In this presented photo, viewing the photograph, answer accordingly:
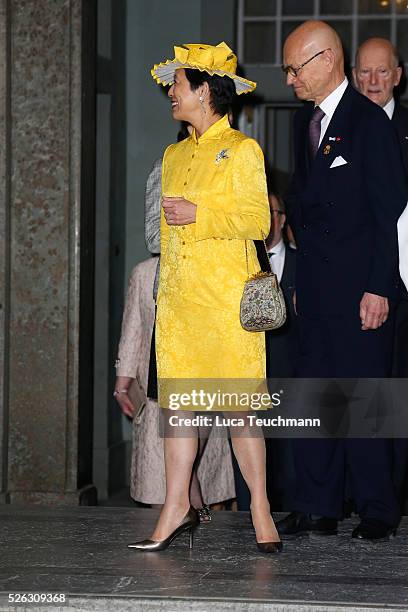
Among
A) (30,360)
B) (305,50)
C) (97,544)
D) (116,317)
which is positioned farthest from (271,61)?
(97,544)

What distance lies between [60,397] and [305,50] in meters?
2.32

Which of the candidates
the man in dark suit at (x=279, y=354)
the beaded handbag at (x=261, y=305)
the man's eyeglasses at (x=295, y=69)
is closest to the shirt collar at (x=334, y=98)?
the man's eyeglasses at (x=295, y=69)

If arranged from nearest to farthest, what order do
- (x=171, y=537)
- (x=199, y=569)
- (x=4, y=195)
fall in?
1. (x=199, y=569)
2. (x=171, y=537)
3. (x=4, y=195)

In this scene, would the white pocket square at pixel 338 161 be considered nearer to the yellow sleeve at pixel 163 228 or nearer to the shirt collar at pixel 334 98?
the shirt collar at pixel 334 98

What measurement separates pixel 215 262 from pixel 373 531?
116 centimetres

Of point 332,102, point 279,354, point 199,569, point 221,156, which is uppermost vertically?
point 332,102

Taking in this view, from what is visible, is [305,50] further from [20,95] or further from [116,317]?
[116,317]

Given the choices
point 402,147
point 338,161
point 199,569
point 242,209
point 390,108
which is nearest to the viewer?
point 199,569

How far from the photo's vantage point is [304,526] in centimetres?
460

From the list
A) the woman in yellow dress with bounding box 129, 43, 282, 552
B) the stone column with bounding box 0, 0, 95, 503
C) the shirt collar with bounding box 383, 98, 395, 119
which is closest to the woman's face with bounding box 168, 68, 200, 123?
the woman in yellow dress with bounding box 129, 43, 282, 552

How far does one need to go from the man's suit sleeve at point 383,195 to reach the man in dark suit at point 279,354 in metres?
1.00

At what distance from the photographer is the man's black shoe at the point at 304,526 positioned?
4.59m

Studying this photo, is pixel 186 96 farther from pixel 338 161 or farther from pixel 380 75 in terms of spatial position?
pixel 380 75

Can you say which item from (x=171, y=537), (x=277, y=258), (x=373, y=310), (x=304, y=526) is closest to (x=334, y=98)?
(x=373, y=310)
